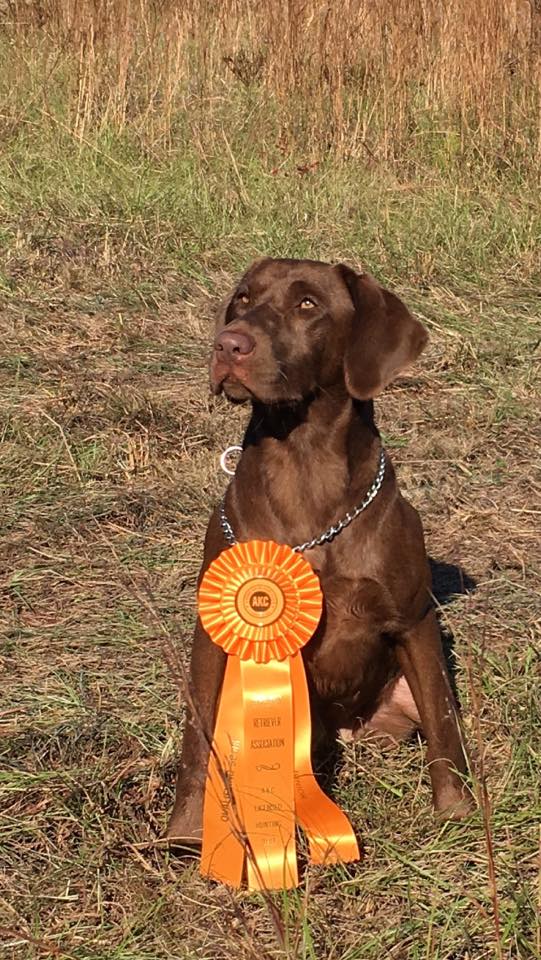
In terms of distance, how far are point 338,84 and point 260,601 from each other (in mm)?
6075

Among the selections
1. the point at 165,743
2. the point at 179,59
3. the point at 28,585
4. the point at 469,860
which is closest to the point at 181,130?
the point at 179,59

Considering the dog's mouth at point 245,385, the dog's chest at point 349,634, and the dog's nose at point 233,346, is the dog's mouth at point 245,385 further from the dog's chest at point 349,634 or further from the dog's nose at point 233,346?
the dog's chest at point 349,634

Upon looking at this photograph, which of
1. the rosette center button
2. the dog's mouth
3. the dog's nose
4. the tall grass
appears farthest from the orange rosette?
the tall grass

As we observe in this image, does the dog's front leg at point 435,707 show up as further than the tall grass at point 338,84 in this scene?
No

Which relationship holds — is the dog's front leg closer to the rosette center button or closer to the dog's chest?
the dog's chest

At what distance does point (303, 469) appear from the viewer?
11.2ft

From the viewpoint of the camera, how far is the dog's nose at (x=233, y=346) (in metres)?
3.19

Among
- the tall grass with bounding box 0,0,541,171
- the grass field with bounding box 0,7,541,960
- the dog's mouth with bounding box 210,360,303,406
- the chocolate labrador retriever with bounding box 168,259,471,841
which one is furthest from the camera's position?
the tall grass with bounding box 0,0,541,171

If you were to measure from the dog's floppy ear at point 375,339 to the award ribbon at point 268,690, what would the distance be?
0.45 metres

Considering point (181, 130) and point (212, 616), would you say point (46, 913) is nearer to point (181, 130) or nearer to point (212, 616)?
point (212, 616)

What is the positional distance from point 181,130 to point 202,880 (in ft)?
20.9

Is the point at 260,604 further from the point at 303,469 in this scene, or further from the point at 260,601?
the point at 303,469

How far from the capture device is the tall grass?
8664mm

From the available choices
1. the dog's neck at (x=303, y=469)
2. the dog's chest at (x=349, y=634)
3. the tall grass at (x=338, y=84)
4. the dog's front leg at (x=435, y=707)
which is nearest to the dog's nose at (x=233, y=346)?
the dog's neck at (x=303, y=469)
